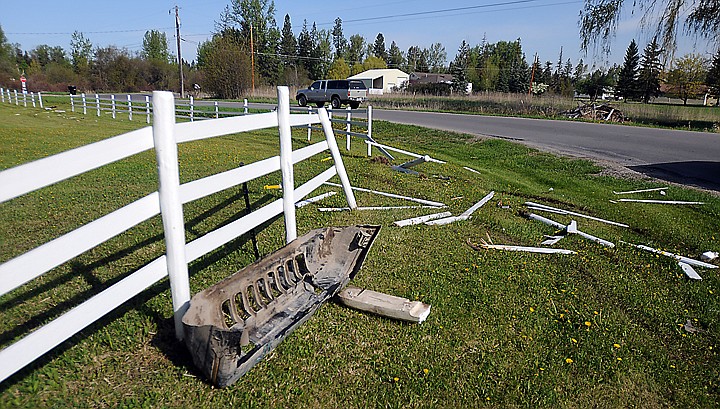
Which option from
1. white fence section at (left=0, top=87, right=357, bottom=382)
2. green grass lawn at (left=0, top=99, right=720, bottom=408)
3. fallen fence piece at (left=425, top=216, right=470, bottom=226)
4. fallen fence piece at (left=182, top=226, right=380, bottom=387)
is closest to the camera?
white fence section at (left=0, top=87, right=357, bottom=382)

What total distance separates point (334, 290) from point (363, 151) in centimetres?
986

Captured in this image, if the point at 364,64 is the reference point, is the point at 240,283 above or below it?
below

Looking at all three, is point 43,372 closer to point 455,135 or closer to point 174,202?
point 174,202

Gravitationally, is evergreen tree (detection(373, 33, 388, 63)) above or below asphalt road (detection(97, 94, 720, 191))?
above

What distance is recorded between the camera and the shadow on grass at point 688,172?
1047 cm

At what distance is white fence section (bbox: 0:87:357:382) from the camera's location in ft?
7.08

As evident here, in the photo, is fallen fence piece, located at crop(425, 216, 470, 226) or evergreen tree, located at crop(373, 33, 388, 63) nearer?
fallen fence piece, located at crop(425, 216, 470, 226)

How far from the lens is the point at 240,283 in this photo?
3.23 metres

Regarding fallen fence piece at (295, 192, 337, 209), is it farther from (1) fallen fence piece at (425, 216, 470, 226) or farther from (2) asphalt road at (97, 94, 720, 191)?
(2) asphalt road at (97, 94, 720, 191)

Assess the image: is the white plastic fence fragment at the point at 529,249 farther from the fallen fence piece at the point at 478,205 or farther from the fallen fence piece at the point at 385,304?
the fallen fence piece at the point at 385,304

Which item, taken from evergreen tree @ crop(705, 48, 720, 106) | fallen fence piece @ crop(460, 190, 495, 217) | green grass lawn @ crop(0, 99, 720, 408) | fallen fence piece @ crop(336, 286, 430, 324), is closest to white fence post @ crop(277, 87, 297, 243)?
green grass lawn @ crop(0, 99, 720, 408)

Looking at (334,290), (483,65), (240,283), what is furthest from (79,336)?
(483,65)

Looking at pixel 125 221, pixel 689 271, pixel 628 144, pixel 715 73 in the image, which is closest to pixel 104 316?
pixel 125 221

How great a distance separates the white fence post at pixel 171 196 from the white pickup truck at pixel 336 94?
3006cm
